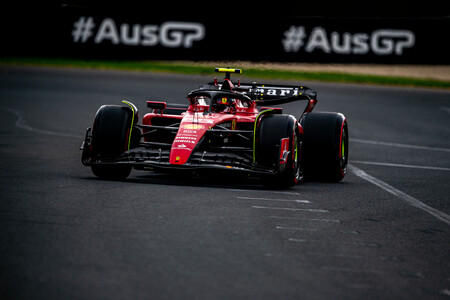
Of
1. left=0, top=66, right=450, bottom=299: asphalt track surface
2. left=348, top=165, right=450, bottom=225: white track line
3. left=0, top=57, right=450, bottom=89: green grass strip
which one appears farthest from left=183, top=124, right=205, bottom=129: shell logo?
left=0, top=57, right=450, bottom=89: green grass strip

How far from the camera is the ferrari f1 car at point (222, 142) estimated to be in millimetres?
9367

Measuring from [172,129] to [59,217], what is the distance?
2930 millimetres

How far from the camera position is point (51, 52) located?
33906 mm

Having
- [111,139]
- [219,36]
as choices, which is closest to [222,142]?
[111,139]

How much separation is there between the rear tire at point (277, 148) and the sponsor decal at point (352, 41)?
21145 millimetres

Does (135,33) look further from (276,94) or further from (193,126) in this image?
(193,126)

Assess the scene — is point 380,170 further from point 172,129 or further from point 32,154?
point 32,154

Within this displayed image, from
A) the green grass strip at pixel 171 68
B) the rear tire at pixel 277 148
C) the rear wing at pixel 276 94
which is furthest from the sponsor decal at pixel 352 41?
the rear tire at pixel 277 148

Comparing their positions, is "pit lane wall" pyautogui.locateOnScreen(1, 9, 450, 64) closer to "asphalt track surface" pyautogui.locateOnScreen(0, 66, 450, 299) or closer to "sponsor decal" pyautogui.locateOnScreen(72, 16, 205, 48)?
"sponsor decal" pyautogui.locateOnScreen(72, 16, 205, 48)

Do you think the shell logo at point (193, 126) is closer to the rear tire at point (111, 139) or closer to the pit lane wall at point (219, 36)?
the rear tire at point (111, 139)

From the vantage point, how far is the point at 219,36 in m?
31.9

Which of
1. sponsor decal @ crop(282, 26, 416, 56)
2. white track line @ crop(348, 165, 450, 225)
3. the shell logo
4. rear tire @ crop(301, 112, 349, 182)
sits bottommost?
white track line @ crop(348, 165, 450, 225)

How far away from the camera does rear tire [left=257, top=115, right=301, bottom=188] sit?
941 cm

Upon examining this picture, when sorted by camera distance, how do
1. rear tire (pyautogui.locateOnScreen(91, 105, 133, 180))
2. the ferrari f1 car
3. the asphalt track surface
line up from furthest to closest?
rear tire (pyautogui.locateOnScreen(91, 105, 133, 180))
the ferrari f1 car
the asphalt track surface
